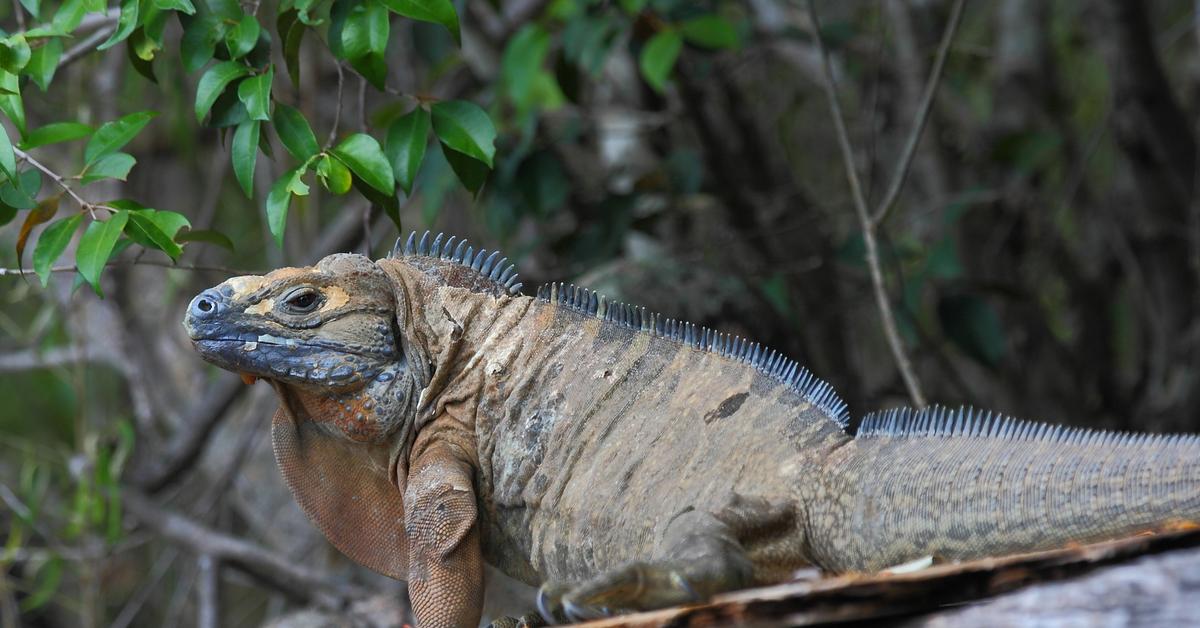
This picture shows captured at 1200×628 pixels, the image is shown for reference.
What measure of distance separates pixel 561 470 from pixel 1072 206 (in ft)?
21.9

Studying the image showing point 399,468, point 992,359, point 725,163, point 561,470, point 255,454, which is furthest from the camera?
point 255,454

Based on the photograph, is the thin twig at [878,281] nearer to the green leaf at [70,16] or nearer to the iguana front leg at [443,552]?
the iguana front leg at [443,552]

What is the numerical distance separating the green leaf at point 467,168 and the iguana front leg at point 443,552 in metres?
1.00

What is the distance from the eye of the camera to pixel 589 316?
3305 mm

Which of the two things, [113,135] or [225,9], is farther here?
[225,9]

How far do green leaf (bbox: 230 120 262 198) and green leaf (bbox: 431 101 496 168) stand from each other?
55 centimetres

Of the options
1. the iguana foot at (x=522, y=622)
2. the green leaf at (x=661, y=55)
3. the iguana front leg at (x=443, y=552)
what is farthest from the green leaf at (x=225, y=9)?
the green leaf at (x=661, y=55)

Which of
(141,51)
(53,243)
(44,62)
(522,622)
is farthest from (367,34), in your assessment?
(522,622)

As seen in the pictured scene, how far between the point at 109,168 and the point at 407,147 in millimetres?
840

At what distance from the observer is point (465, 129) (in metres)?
3.51

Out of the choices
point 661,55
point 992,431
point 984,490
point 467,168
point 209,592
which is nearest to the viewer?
point 984,490

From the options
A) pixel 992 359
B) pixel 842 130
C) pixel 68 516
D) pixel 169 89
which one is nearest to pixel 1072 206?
pixel 992 359

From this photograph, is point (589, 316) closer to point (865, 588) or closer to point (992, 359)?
point (865, 588)

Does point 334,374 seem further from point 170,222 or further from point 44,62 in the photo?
point 44,62
